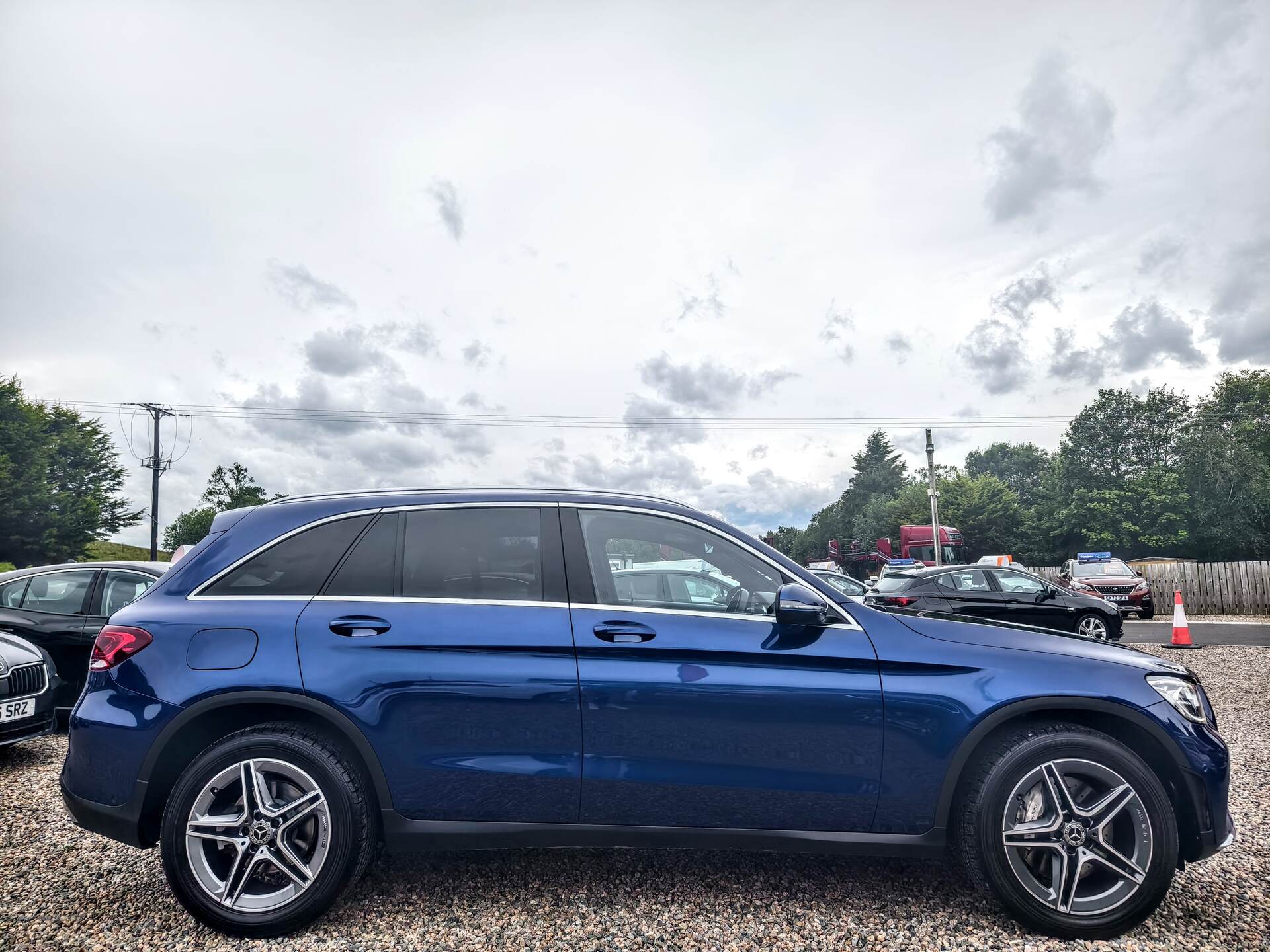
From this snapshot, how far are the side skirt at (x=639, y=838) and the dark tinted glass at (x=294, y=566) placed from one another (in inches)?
38.3

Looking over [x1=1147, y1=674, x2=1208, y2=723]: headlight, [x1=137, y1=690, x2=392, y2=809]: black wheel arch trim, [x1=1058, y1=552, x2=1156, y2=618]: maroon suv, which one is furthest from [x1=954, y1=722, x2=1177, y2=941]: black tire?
[x1=1058, y1=552, x2=1156, y2=618]: maroon suv

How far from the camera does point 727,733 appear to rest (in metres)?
2.75

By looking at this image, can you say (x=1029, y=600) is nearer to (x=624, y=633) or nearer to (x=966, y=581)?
(x=966, y=581)

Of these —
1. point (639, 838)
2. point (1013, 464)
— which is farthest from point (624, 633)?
point (1013, 464)

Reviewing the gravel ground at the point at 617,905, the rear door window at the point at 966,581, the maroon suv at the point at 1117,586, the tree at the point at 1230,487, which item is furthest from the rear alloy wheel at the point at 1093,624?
the tree at the point at 1230,487

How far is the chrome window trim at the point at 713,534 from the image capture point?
2.88 meters

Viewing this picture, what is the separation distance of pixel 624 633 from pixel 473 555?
72 centimetres

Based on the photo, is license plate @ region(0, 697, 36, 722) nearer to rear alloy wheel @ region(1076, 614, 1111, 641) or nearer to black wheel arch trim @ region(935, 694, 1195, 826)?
black wheel arch trim @ region(935, 694, 1195, 826)

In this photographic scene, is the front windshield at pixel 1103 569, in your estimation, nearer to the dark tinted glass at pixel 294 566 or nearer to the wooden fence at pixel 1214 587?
the wooden fence at pixel 1214 587

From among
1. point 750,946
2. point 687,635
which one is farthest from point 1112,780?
point 687,635

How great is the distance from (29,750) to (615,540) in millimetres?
5845

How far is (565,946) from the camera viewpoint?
265 cm

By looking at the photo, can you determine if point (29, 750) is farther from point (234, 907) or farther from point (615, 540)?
point (615, 540)

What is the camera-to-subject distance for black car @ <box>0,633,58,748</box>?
196 inches
